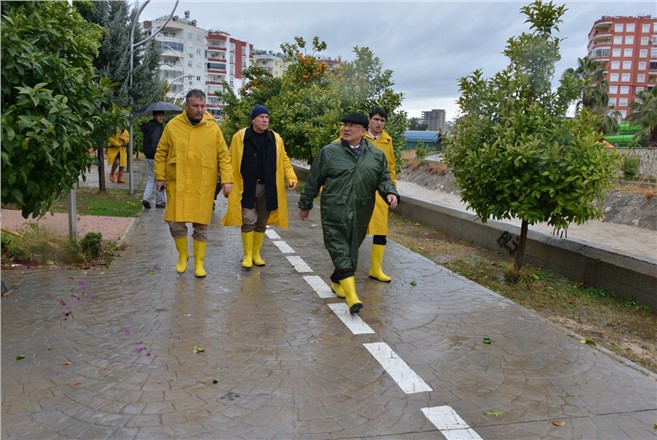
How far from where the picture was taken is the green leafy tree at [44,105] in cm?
395

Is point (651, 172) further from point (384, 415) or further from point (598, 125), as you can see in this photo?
point (384, 415)

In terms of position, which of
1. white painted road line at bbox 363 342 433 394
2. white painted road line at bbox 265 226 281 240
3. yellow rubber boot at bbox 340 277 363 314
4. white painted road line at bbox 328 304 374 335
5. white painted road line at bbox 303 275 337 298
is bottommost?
white painted road line at bbox 363 342 433 394

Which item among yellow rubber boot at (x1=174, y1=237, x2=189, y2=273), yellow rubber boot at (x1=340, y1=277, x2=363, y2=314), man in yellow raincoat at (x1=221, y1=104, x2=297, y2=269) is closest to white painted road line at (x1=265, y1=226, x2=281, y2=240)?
man in yellow raincoat at (x1=221, y1=104, x2=297, y2=269)

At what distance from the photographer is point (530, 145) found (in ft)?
19.8

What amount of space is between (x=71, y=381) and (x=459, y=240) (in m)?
7.42

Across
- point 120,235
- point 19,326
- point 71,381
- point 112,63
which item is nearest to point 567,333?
point 71,381

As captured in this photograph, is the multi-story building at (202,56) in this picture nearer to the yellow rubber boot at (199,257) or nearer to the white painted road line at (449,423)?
the yellow rubber boot at (199,257)

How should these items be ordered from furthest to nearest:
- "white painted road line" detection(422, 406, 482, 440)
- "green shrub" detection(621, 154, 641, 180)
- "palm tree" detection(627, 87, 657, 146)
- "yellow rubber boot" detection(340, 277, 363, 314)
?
"palm tree" detection(627, 87, 657, 146), "green shrub" detection(621, 154, 641, 180), "yellow rubber boot" detection(340, 277, 363, 314), "white painted road line" detection(422, 406, 482, 440)

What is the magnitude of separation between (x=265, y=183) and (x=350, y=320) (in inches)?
86.3

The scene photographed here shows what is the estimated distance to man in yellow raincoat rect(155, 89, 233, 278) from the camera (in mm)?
5902

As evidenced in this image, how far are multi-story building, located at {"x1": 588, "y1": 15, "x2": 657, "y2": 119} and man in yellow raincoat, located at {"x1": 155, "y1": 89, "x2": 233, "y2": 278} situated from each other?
A: 4243 inches

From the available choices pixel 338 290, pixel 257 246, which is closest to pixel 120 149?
pixel 257 246

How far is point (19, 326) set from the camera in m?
4.39

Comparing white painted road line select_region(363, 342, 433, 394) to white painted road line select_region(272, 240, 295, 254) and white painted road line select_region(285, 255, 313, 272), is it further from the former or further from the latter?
white painted road line select_region(272, 240, 295, 254)
